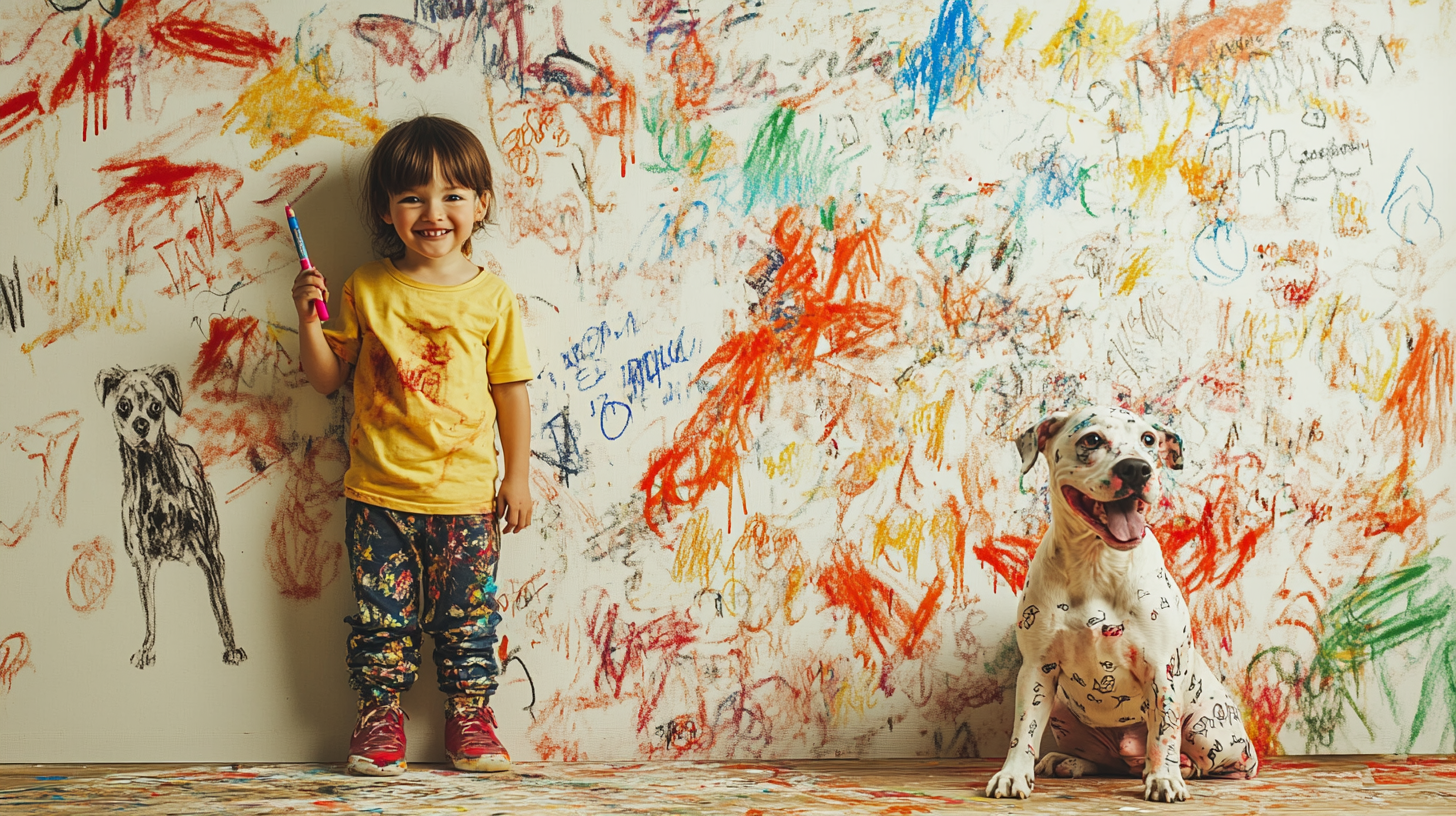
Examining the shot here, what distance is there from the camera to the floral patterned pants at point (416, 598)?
213 centimetres

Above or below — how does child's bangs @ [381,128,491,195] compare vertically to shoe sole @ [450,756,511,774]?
above

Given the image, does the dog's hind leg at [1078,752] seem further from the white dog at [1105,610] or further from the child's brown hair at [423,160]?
the child's brown hair at [423,160]

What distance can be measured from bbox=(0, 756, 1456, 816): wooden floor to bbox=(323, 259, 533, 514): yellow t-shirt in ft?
1.82

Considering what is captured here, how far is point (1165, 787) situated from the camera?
189 centimetres

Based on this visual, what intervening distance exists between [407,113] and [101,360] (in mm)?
842

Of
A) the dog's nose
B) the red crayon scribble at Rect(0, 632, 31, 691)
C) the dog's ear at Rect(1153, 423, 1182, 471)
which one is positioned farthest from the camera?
the red crayon scribble at Rect(0, 632, 31, 691)

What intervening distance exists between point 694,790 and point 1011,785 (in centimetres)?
59

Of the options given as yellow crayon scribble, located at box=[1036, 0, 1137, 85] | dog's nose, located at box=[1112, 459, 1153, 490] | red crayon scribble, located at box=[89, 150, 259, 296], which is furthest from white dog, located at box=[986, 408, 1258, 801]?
red crayon scribble, located at box=[89, 150, 259, 296]

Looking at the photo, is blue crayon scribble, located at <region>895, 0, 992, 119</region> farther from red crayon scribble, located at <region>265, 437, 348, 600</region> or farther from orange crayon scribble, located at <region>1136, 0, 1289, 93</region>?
red crayon scribble, located at <region>265, 437, 348, 600</region>

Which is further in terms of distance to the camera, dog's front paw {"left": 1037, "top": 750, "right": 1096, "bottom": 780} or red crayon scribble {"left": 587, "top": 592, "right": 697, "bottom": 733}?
red crayon scribble {"left": 587, "top": 592, "right": 697, "bottom": 733}

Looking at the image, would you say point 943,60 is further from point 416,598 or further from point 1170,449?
point 416,598

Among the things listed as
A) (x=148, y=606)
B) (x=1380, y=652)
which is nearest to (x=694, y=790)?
(x=148, y=606)

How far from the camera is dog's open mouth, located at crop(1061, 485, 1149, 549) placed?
6.09ft

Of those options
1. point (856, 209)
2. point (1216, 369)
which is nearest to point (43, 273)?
point (856, 209)
